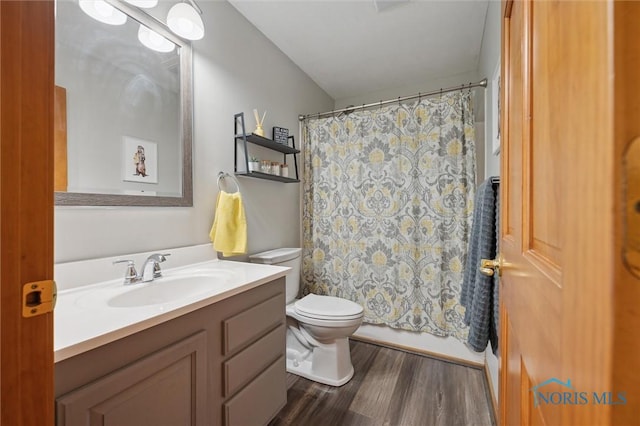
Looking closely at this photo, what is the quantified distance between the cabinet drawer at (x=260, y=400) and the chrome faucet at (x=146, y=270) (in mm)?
618

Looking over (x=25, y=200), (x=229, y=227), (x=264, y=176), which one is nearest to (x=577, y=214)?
(x=25, y=200)

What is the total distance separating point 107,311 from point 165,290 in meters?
0.38

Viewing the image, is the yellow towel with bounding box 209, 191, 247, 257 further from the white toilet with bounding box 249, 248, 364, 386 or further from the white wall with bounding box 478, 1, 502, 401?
the white wall with bounding box 478, 1, 502, 401

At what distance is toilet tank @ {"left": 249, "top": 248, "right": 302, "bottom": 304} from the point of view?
179 centimetres

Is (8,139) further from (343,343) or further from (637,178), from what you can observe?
(343,343)

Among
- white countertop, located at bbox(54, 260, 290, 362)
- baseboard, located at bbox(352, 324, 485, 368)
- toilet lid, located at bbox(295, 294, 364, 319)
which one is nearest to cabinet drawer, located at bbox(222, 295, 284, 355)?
white countertop, located at bbox(54, 260, 290, 362)

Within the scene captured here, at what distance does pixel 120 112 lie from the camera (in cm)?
119

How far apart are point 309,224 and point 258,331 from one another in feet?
4.43

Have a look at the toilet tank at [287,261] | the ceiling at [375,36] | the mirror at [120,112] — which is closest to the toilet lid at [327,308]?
the toilet tank at [287,261]

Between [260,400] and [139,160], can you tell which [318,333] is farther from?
[139,160]

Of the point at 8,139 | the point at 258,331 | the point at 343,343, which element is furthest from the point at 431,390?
the point at 8,139

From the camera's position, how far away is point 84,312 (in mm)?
809

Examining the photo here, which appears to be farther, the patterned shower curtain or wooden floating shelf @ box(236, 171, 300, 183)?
the patterned shower curtain

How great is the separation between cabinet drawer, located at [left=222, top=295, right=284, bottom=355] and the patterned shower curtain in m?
1.05
